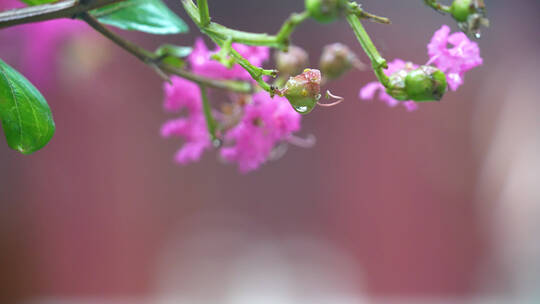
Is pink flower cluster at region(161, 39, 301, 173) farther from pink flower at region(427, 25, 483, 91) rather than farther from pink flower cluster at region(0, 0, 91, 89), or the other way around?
pink flower cluster at region(0, 0, 91, 89)

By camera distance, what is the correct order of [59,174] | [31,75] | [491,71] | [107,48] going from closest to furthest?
[31,75], [107,48], [59,174], [491,71]

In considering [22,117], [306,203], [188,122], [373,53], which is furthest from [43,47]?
[306,203]

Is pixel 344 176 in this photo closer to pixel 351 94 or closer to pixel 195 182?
pixel 351 94

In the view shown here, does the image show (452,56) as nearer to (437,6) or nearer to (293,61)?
(437,6)

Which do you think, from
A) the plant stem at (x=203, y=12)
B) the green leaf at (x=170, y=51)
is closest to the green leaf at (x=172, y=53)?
the green leaf at (x=170, y=51)

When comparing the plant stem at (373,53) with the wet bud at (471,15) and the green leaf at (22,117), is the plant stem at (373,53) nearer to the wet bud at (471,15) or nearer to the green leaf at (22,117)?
the wet bud at (471,15)

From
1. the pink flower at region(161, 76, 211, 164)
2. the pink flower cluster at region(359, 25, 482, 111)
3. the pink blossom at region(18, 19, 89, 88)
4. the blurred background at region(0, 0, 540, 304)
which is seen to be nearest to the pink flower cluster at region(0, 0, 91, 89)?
the pink blossom at region(18, 19, 89, 88)

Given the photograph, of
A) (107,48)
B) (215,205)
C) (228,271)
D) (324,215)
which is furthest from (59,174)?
(107,48)
